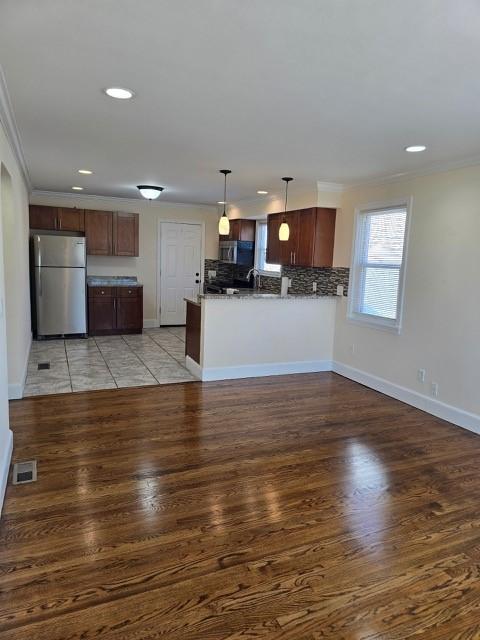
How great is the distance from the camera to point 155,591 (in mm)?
1866

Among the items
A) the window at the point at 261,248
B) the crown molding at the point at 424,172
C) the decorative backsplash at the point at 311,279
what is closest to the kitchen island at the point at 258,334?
the decorative backsplash at the point at 311,279

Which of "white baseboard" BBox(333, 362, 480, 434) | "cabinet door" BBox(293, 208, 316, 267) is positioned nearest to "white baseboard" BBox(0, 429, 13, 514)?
"white baseboard" BBox(333, 362, 480, 434)

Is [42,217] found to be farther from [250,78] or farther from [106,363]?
[250,78]

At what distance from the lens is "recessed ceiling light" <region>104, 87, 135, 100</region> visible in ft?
8.11

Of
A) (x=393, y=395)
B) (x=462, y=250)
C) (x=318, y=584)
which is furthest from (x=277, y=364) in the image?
(x=318, y=584)

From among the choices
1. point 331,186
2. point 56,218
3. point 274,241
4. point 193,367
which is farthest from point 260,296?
point 56,218

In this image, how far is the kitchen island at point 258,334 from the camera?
16.5 ft

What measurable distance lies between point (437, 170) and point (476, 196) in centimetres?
51

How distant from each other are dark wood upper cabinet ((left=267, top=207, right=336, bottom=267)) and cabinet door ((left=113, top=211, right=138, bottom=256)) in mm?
2968

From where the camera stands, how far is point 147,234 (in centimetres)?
791

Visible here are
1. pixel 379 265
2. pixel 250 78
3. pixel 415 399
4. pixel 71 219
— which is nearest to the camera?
pixel 250 78

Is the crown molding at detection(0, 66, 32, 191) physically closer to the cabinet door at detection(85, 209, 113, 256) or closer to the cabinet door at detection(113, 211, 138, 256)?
the cabinet door at detection(85, 209, 113, 256)

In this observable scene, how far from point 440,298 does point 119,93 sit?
3.31 m

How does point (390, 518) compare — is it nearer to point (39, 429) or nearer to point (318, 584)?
point (318, 584)
